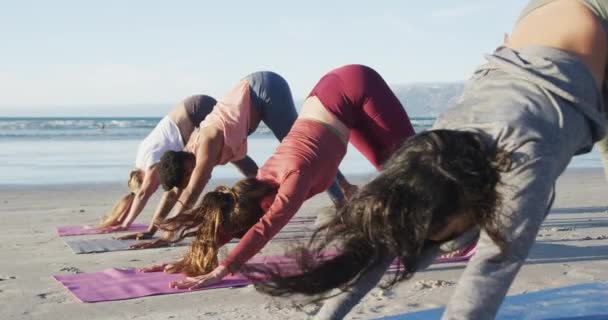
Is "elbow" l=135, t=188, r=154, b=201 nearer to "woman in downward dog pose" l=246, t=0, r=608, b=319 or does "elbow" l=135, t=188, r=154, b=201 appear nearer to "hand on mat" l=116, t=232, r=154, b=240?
"hand on mat" l=116, t=232, r=154, b=240

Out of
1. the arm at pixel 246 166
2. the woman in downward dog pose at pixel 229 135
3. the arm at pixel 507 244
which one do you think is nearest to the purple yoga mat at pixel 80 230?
the woman in downward dog pose at pixel 229 135

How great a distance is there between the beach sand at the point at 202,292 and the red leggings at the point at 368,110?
763mm

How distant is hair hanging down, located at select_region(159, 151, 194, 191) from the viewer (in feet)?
17.7

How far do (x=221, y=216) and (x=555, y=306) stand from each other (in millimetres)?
1482

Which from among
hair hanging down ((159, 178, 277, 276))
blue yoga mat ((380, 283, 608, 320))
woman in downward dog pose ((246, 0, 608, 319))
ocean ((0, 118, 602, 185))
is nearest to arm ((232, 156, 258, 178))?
ocean ((0, 118, 602, 185))

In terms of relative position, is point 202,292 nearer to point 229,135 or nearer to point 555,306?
→ point 229,135

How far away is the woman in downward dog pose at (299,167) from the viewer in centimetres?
379

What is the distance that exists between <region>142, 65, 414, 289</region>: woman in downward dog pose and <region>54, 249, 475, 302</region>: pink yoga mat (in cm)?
10

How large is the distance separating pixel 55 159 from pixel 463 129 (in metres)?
15.2

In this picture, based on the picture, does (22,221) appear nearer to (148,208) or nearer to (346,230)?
(148,208)

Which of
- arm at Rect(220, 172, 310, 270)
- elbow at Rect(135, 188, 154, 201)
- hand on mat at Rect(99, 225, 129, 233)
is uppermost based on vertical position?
arm at Rect(220, 172, 310, 270)

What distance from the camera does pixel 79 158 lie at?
651 inches

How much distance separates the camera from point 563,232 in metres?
6.56

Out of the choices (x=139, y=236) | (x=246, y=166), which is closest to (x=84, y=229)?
(x=139, y=236)
